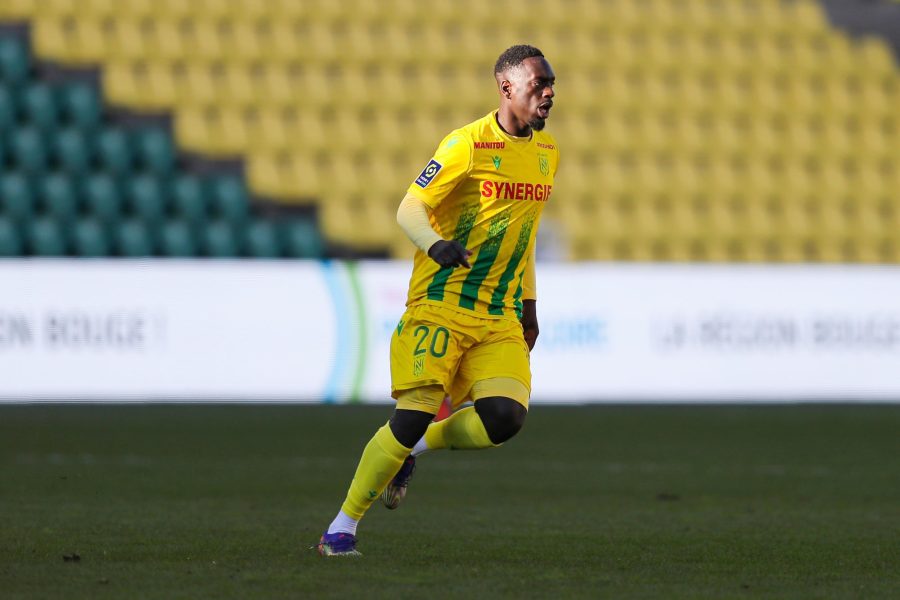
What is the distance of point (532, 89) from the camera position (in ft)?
17.4

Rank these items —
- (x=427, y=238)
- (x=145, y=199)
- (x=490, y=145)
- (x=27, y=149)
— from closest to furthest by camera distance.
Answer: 1. (x=427, y=238)
2. (x=490, y=145)
3. (x=27, y=149)
4. (x=145, y=199)

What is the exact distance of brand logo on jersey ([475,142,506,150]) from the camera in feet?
17.4

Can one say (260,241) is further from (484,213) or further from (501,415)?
(501,415)

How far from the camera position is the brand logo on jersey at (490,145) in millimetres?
5312

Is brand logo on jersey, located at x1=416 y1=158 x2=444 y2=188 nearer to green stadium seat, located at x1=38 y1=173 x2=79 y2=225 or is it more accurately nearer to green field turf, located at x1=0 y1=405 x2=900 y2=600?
green field turf, located at x1=0 y1=405 x2=900 y2=600

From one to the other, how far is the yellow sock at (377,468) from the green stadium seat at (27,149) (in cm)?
1091

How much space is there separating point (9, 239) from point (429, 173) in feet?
33.2

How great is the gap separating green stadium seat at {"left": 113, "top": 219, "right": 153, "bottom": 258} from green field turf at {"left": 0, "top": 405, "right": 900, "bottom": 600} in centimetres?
294

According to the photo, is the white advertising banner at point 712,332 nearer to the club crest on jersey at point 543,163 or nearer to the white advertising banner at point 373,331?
the white advertising banner at point 373,331

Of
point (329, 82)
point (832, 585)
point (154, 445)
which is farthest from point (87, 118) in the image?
point (832, 585)

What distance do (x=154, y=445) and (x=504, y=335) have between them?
16.6 feet

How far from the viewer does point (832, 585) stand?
15.8 ft

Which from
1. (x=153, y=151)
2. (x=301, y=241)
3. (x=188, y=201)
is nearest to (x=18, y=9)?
(x=153, y=151)

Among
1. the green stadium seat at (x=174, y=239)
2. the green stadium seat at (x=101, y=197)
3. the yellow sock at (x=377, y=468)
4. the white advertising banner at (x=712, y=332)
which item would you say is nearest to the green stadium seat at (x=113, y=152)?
the green stadium seat at (x=101, y=197)
